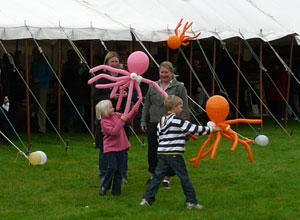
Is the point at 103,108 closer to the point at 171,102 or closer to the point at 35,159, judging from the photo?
the point at 171,102

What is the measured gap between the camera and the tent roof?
12047 millimetres

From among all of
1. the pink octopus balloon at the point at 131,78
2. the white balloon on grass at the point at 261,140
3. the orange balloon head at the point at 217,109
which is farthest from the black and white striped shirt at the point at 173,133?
the white balloon on grass at the point at 261,140

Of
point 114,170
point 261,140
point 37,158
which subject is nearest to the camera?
point 114,170

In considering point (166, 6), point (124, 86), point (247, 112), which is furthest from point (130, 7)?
point (124, 86)

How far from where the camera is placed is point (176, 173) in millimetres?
7371

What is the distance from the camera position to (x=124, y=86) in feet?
25.8

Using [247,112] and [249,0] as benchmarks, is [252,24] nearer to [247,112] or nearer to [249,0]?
[249,0]

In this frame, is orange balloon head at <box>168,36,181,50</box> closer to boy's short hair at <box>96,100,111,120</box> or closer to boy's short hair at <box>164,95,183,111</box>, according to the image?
boy's short hair at <box>96,100,111,120</box>

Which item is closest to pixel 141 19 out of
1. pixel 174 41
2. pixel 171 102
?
pixel 174 41

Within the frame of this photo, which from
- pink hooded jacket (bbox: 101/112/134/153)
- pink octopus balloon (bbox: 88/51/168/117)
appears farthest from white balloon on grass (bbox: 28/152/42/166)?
pink octopus balloon (bbox: 88/51/168/117)

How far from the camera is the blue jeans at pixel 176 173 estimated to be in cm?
735

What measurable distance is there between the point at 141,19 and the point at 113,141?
608cm

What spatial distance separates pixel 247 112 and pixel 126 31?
20.0 ft

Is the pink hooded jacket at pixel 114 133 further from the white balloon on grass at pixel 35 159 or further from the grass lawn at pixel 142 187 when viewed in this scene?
the white balloon on grass at pixel 35 159
